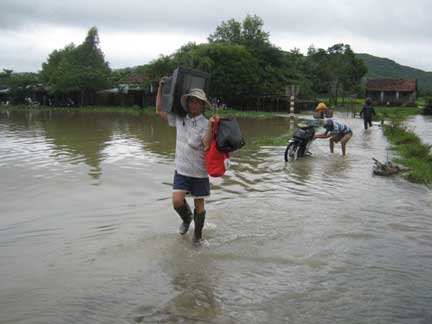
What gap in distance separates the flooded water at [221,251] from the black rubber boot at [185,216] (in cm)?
12

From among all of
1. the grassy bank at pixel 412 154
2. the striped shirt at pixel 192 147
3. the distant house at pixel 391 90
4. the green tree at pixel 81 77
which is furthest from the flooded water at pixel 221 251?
the distant house at pixel 391 90

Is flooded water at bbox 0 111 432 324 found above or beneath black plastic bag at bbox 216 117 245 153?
beneath

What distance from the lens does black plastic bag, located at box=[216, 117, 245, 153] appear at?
15.5 ft

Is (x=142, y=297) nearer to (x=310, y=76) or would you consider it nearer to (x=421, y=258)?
(x=421, y=258)

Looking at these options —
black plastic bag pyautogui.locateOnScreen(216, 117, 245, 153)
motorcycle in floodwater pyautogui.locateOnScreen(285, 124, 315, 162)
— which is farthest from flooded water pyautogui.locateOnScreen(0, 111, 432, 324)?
motorcycle in floodwater pyautogui.locateOnScreen(285, 124, 315, 162)

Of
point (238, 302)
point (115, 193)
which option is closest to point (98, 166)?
point (115, 193)

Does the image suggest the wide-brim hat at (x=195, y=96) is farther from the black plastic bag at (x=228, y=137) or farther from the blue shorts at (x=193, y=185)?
the blue shorts at (x=193, y=185)

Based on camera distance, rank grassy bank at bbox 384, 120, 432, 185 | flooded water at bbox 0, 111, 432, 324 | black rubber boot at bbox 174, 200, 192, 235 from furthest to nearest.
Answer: grassy bank at bbox 384, 120, 432, 185, black rubber boot at bbox 174, 200, 192, 235, flooded water at bbox 0, 111, 432, 324

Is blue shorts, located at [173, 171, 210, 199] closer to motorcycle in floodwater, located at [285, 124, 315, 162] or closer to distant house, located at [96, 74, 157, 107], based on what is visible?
motorcycle in floodwater, located at [285, 124, 315, 162]

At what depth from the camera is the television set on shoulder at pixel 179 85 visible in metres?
4.85

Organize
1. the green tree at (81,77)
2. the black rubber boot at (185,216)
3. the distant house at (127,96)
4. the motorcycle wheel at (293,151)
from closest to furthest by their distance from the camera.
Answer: the black rubber boot at (185,216) < the motorcycle wheel at (293,151) < the distant house at (127,96) < the green tree at (81,77)

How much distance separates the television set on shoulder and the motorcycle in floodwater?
6.51 metres

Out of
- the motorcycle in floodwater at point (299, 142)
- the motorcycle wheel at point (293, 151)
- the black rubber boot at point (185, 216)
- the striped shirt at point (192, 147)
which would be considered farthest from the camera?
the motorcycle wheel at point (293, 151)

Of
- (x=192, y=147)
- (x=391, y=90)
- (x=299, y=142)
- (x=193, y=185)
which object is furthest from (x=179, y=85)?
(x=391, y=90)
